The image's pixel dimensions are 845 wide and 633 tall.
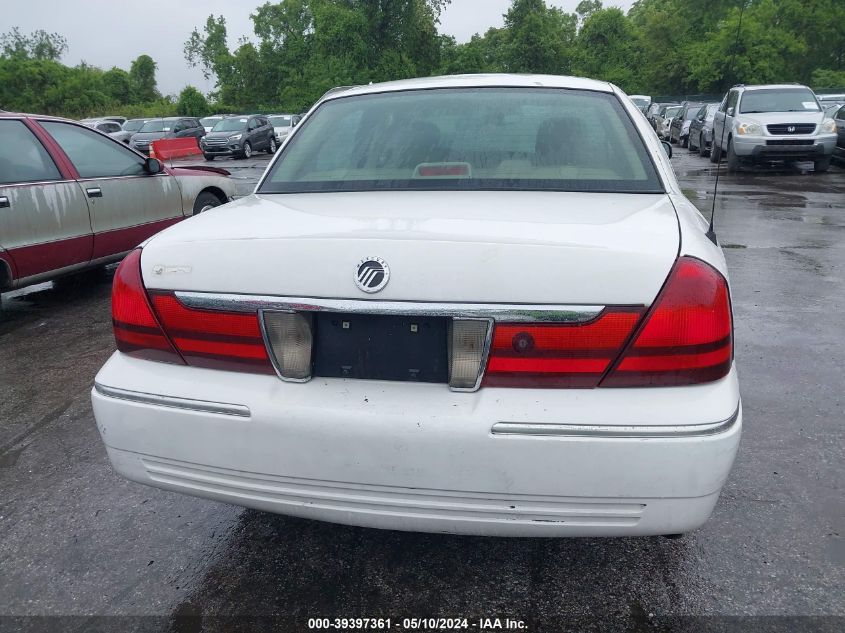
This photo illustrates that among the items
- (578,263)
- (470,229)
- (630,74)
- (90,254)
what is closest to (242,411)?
(470,229)

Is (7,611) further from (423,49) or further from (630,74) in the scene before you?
(630,74)

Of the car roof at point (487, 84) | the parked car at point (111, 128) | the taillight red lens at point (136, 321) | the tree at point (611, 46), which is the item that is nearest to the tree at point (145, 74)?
the tree at point (611, 46)

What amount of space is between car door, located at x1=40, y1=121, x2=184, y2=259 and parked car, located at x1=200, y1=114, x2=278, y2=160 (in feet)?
70.7

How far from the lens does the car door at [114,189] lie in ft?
19.7

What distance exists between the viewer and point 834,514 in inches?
105

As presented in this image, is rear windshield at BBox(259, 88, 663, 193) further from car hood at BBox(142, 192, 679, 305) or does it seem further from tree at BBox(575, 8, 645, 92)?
tree at BBox(575, 8, 645, 92)

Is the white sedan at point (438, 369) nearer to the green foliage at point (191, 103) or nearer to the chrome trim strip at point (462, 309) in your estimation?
the chrome trim strip at point (462, 309)

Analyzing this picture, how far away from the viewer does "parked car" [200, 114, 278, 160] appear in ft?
89.3

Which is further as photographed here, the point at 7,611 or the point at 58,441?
the point at 58,441

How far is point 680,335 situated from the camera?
6.15 feet

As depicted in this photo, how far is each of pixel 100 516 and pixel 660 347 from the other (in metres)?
2.24

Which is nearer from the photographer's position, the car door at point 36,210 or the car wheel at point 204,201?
the car door at point 36,210

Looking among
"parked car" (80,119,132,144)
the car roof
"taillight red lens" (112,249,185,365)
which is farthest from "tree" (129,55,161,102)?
"taillight red lens" (112,249,185,365)

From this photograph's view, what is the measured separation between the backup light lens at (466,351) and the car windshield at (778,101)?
1566 centimetres
